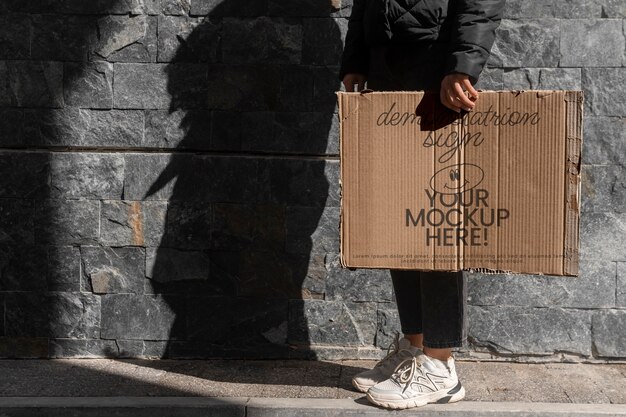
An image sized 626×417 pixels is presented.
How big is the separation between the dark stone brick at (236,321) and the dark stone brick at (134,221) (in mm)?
389

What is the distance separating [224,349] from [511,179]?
188 centimetres

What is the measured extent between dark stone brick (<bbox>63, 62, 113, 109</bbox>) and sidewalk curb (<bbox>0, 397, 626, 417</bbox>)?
157cm

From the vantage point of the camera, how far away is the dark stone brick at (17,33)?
14.6ft

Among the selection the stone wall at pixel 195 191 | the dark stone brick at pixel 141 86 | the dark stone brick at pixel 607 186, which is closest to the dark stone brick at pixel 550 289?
the stone wall at pixel 195 191

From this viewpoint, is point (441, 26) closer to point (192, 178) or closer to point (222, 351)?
point (192, 178)

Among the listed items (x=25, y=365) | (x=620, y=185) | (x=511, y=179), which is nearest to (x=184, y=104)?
(x=25, y=365)

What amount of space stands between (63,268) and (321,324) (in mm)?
1377

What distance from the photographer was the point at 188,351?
14.8 feet

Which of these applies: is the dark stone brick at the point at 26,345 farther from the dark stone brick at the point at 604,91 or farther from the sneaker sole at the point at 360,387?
the dark stone brick at the point at 604,91

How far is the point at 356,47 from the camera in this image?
12.7ft

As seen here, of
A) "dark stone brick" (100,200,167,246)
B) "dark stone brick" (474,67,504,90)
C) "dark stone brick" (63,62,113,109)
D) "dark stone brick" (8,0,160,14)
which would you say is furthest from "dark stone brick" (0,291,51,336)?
"dark stone brick" (474,67,504,90)

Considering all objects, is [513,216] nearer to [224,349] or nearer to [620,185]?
[620,185]

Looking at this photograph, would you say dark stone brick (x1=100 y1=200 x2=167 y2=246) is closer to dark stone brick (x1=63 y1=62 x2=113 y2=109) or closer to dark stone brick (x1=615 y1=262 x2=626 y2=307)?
dark stone brick (x1=63 y1=62 x2=113 y2=109)

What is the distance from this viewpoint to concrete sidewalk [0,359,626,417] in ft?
11.9
